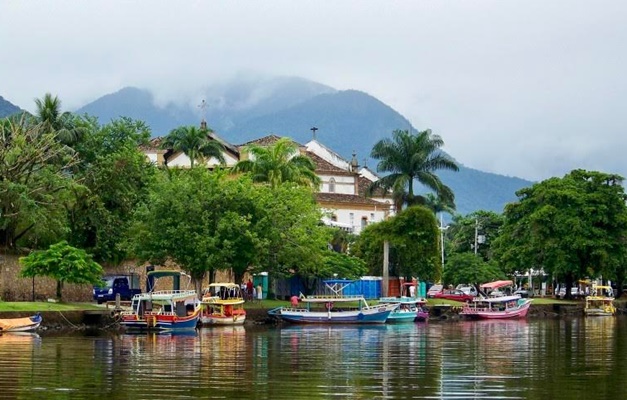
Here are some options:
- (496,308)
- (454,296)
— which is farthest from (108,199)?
(454,296)

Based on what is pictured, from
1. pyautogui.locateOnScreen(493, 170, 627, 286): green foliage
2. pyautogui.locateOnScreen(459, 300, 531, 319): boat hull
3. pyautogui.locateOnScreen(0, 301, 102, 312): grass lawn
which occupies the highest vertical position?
pyautogui.locateOnScreen(493, 170, 627, 286): green foliage

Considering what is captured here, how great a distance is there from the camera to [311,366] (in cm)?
3544

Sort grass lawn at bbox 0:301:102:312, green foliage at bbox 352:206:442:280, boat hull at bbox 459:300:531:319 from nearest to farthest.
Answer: grass lawn at bbox 0:301:102:312, boat hull at bbox 459:300:531:319, green foliage at bbox 352:206:442:280

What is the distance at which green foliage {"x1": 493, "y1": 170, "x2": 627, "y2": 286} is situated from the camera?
98250mm

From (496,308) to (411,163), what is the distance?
1522 cm

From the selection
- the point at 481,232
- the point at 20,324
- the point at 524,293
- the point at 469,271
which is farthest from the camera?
the point at 481,232

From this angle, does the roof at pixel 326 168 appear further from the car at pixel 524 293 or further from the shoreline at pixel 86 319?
the shoreline at pixel 86 319

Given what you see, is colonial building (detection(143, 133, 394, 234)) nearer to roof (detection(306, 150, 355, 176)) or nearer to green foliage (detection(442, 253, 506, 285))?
roof (detection(306, 150, 355, 176))

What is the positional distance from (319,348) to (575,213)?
194 feet

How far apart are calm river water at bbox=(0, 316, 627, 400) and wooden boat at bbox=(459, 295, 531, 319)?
89.4 ft

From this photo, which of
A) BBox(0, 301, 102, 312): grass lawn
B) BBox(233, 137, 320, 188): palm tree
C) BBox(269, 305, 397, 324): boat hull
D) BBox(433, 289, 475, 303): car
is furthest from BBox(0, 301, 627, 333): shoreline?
BBox(433, 289, 475, 303): car

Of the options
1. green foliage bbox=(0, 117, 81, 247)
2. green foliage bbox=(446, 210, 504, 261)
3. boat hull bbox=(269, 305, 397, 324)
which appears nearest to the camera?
green foliage bbox=(0, 117, 81, 247)

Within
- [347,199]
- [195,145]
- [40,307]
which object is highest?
[195,145]

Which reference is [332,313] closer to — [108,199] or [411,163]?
[108,199]
